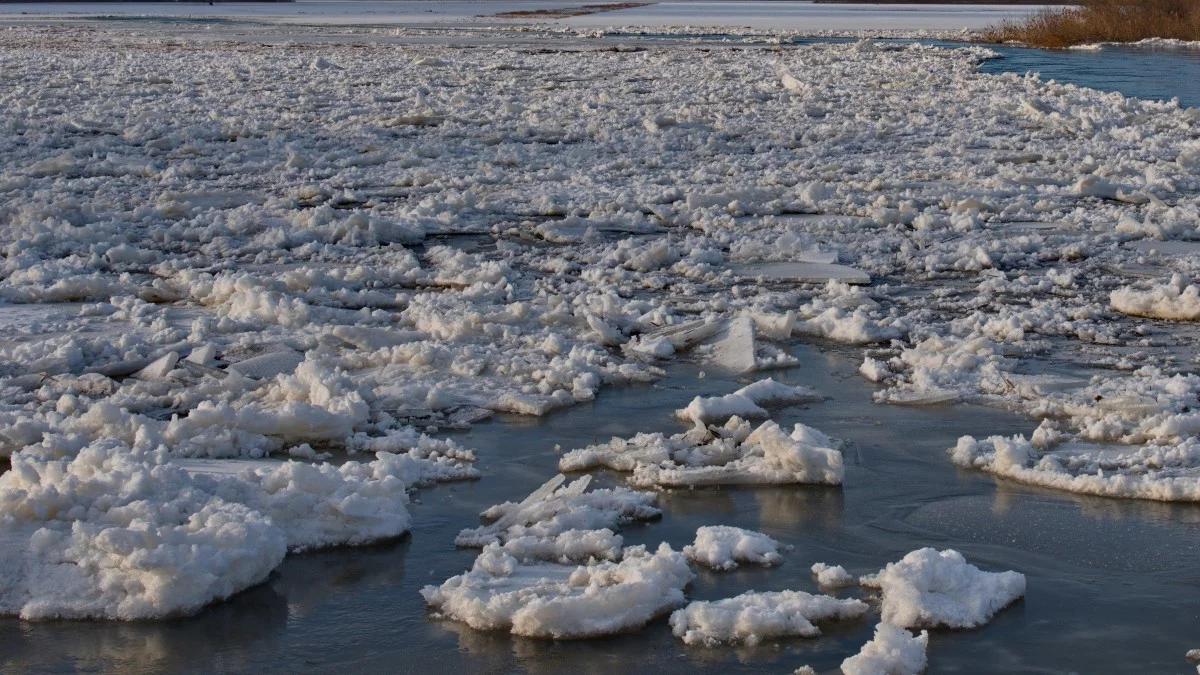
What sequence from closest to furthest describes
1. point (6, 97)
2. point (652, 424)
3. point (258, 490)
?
point (258, 490), point (652, 424), point (6, 97)

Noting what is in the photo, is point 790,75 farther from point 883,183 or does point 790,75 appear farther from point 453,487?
point 453,487

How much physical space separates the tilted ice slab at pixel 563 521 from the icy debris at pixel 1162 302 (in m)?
3.51

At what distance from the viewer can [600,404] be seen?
5734mm

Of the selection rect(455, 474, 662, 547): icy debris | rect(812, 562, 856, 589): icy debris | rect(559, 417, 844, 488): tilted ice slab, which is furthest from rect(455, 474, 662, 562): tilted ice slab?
rect(812, 562, 856, 589): icy debris

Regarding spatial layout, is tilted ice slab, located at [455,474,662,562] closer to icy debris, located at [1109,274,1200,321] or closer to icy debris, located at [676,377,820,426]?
icy debris, located at [676,377,820,426]

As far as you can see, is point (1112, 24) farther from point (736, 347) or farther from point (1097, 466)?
point (1097, 466)

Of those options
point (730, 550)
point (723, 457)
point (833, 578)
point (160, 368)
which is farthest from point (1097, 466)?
point (160, 368)

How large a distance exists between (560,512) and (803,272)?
393 cm

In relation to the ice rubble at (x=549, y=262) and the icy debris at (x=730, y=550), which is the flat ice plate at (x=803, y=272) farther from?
the icy debris at (x=730, y=550)

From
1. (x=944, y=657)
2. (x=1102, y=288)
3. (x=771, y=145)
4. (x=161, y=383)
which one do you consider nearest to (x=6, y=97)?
(x=771, y=145)

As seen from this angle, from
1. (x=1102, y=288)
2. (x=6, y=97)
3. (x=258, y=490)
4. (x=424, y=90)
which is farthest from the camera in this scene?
(x=424, y=90)

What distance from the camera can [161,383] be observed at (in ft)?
19.3

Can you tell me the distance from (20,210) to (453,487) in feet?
19.1

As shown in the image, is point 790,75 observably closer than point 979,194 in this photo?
No
